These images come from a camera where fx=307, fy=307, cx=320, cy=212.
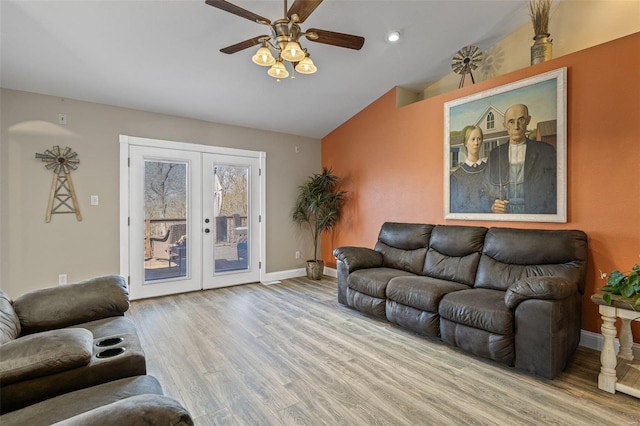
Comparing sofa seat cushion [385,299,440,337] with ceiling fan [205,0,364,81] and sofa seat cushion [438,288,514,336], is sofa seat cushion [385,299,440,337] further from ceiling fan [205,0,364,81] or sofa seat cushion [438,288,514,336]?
ceiling fan [205,0,364,81]

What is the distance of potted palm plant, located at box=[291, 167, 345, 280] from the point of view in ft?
17.7

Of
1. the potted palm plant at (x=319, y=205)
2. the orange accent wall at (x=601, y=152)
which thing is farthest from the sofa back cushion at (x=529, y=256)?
the potted palm plant at (x=319, y=205)

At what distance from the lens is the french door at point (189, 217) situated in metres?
4.23

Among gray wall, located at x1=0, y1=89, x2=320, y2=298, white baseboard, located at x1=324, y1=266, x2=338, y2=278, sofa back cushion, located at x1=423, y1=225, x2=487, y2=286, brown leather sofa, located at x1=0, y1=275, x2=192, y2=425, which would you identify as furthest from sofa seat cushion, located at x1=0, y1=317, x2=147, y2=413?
white baseboard, located at x1=324, y1=266, x2=338, y2=278

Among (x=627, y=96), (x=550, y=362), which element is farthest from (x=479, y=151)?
(x=550, y=362)

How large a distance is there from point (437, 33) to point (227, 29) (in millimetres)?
2355

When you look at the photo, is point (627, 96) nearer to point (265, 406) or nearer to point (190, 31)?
point (265, 406)

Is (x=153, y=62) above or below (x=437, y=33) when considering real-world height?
below

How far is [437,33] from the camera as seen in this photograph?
11.7 ft

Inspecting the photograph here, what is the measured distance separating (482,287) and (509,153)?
1.48 m

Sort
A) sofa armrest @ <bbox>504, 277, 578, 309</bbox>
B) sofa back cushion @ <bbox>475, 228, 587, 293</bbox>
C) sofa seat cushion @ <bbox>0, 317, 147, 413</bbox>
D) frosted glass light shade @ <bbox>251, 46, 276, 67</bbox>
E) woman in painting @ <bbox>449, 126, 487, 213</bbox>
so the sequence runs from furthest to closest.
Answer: woman in painting @ <bbox>449, 126, 487, 213</bbox>
sofa back cushion @ <bbox>475, 228, 587, 293</bbox>
frosted glass light shade @ <bbox>251, 46, 276, 67</bbox>
sofa armrest @ <bbox>504, 277, 578, 309</bbox>
sofa seat cushion @ <bbox>0, 317, 147, 413</bbox>

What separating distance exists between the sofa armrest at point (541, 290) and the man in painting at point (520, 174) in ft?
3.45

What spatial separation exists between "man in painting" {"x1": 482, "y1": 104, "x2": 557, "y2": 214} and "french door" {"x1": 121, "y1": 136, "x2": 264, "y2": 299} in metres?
3.50

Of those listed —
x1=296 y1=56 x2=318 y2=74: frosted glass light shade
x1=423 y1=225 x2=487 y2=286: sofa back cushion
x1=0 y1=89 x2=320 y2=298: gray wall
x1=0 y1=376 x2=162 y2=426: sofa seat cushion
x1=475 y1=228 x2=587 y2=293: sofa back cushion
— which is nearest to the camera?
x1=0 y1=376 x2=162 y2=426: sofa seat cushion
